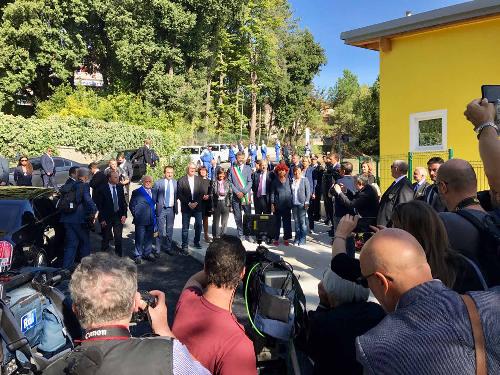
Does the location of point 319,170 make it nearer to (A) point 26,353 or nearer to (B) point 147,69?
(A) point 26,353

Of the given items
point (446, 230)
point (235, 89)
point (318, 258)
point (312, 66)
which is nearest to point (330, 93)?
point (312, 66)

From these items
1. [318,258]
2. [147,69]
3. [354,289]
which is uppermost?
[147,69]

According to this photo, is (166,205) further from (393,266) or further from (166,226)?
(393,266)

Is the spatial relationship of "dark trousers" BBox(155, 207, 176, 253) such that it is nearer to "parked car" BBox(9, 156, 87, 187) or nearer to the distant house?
the distant house

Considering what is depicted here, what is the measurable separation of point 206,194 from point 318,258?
272 cm

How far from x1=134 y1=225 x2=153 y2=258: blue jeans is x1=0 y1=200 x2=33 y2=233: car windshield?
6.45ft

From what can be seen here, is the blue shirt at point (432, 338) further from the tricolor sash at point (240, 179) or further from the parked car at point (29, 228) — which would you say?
the tricolor sash at point (240, 179)

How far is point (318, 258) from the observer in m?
8.47

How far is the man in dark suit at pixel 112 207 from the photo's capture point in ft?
27.1

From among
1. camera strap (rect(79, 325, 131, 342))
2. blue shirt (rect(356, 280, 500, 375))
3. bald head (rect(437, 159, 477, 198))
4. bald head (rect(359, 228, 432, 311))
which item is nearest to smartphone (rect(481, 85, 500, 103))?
bald head (rect(437, 159, 477, 198))

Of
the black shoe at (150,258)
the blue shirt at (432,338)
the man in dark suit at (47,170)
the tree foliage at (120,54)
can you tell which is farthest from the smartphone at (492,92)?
the tree foliage at (120,54)

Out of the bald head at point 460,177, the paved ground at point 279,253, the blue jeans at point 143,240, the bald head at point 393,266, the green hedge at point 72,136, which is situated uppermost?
the green hedge at point 72,136

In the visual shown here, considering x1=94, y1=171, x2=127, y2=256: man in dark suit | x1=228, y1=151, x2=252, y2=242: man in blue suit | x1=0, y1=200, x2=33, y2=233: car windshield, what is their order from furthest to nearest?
x1=228, y1=151, x2=252, y2=242: man in blue suit → x1=94, y1=171, x2=127, y2=256: man in dark suit → x1=0, y1=200, x2=33, y2=233: car windshield

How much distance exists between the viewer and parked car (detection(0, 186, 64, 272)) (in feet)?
21.4
